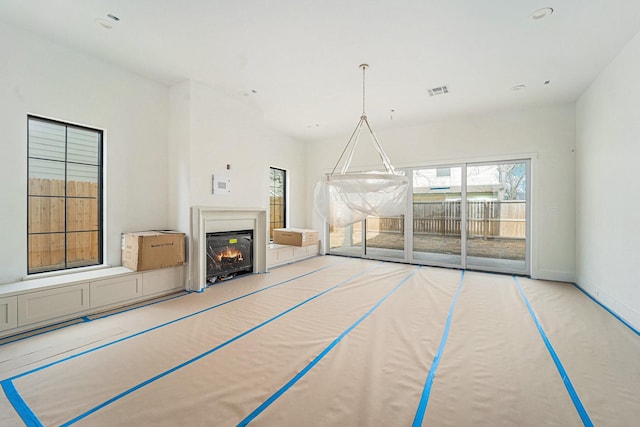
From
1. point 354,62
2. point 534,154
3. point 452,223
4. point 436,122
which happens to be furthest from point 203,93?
point 534,154

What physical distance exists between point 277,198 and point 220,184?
2.68m

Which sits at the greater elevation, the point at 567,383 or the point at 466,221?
the point at 466,221

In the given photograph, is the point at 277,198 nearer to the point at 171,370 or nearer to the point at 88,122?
the point at 88,122

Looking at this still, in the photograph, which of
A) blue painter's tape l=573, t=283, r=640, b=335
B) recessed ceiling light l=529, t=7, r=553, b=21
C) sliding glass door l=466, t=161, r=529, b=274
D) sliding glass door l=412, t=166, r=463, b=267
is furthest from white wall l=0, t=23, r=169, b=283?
blue painter's tape l=573, t=283, r=640, b=335

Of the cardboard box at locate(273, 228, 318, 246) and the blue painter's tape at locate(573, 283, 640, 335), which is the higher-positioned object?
the cardboard box at locate(273, 228, 318, 246)

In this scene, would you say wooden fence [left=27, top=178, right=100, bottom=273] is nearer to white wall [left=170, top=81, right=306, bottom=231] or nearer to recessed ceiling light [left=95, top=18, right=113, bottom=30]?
white wall [left=170, top=81, right=306, bottom=231]

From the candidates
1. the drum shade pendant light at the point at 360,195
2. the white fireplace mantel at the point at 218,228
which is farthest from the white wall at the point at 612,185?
the white fireplace mantel at the point at 218,228

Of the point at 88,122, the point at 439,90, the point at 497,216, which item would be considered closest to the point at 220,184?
the point at 88,122

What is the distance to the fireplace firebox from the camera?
15.3 ft

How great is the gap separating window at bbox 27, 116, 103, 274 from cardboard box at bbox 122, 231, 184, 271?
452 mm

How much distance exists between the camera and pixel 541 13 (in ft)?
8.98

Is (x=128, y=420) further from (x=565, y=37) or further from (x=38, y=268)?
(x=565, y=37)

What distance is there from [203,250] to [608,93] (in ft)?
20.3

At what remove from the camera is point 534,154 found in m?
5.28
